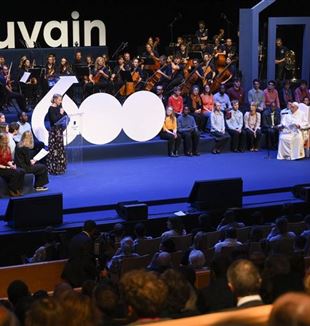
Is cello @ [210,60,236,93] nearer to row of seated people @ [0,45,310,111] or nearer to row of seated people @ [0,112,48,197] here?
row of seated people @ [0,45,310,111]

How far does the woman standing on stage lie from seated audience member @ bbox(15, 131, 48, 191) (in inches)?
26.6

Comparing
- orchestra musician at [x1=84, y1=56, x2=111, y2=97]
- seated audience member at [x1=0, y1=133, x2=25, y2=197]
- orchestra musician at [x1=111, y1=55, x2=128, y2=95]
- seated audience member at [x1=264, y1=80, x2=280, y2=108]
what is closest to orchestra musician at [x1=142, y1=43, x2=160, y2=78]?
orchestra musician at [x1=111, y1=55, x2=128, y2=95]

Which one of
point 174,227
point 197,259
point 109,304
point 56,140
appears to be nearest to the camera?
point 109,304

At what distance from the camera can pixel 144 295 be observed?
11.0 ft

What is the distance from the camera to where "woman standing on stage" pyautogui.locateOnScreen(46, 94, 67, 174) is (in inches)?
457

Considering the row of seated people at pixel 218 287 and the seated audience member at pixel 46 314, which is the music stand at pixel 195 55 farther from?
the seated audience member at pixel 46 314

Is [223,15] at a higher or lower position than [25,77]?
A: higher

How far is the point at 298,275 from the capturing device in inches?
188

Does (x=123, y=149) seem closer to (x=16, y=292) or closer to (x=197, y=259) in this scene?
(x=197, y=259)

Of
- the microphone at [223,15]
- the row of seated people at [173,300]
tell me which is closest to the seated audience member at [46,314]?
the row of seated people at [173,300]

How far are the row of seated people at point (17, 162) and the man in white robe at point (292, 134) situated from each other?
4433mm

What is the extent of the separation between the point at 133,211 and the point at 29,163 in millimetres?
1854

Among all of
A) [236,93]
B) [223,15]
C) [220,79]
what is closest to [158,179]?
[236,93]

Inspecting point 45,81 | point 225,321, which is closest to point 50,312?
point 225,321
